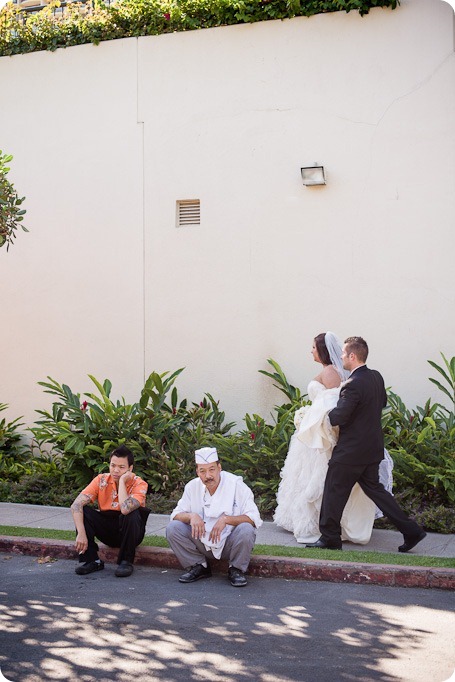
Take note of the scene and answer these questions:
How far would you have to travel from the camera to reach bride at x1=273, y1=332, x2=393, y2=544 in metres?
7.84

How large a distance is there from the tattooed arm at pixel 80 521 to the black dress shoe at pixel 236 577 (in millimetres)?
1247

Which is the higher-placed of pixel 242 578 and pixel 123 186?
pixel 123 186

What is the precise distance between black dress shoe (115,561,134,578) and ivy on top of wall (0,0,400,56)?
743 centimetres

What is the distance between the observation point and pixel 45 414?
1112 cm

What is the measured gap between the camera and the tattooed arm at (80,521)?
282 inches

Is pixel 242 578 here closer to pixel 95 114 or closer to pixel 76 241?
pixel 76 241

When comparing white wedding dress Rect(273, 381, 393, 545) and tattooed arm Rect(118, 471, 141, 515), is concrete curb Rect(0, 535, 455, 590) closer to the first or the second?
tattooed arm Rect(118, 471, 141, 515)

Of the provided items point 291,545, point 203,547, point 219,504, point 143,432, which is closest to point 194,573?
point 203,547

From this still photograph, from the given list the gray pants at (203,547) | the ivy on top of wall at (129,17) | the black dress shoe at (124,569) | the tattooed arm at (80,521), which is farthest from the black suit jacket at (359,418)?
the ivy on top of wall at (129,17)

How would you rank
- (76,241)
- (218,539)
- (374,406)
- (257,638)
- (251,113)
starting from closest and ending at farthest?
1. (257,638)
2. (218,539)
3. (374,406)
4. (251,113)
5. (76,241)

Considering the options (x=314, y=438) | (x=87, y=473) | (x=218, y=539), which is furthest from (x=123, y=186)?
(x=218, y=539)

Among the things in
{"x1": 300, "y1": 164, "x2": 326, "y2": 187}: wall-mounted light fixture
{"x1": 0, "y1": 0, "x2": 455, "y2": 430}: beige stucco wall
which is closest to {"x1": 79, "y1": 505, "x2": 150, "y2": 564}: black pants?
{"x1": 0, "y1": 0, "x2": 455, "y2": 430}: beige stucco wall

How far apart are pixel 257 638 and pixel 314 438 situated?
2.63 meters

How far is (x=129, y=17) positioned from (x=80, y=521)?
25.7 ft
